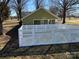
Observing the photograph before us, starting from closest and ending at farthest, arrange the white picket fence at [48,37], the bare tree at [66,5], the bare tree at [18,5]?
the white picket fence at [48,37], the bare tree at [66,5], the bare tree at [18,5]

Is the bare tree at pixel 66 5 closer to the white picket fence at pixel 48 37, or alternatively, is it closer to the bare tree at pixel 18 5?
the bare tree at pixel 18 5

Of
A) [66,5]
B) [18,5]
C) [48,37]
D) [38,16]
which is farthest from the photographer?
[18,5]

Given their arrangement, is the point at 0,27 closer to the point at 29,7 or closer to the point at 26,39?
the point at 26,39

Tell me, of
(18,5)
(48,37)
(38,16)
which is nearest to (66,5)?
(18,5)

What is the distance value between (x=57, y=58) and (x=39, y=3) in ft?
120

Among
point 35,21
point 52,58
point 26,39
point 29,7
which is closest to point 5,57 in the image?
point 52,58

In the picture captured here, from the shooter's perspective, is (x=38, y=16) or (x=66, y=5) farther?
(x=66, y=5)

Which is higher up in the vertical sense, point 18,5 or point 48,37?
point 18,5

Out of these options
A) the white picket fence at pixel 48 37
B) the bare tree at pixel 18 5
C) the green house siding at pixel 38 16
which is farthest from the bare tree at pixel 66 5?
the white picket fence at pixel 48 37

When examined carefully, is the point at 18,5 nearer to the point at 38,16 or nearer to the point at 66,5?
the point at 66,5

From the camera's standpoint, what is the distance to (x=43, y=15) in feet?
81.2

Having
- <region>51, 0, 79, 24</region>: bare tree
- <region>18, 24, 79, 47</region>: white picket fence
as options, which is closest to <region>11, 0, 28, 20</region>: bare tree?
<region>51, 0, 79, 24</region>: bare tree

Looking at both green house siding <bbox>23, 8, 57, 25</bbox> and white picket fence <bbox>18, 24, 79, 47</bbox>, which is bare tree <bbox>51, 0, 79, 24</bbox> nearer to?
green house siding <bbox>23, 8, 57, 25</bbox>

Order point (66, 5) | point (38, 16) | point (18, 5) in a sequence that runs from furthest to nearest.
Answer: point (18, 5)
point (66, 5)
point (38, 16)
